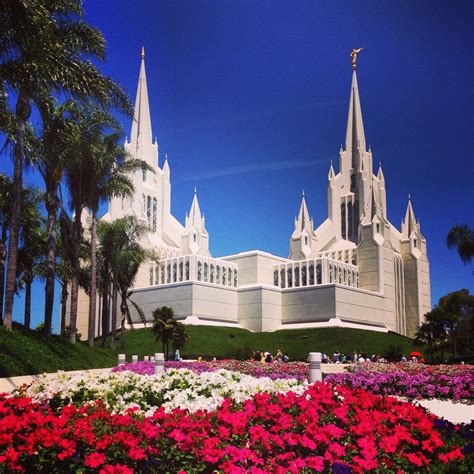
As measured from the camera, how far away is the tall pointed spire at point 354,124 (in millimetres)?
79125

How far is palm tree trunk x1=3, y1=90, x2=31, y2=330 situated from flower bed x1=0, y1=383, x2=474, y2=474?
13094 millimetres

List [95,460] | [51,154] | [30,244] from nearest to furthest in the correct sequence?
[95,460] → [51,154] → [30,244]

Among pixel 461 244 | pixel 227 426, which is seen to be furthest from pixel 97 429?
pixel 461 244

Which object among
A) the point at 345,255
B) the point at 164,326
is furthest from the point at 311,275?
the point at 164,326

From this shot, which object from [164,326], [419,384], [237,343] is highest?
[164,326]

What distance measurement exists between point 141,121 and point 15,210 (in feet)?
171

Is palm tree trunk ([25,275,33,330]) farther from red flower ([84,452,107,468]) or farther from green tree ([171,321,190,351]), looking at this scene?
red flower ([84,452,107,468])

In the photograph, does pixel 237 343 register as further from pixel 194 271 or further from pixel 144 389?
pixel 144 389

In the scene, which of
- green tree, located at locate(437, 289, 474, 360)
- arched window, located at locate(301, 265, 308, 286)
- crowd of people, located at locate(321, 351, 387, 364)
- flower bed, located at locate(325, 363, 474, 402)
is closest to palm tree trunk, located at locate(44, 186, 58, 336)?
flower bed, located at locate(325, 363, 474, 402)

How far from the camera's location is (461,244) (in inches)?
1330

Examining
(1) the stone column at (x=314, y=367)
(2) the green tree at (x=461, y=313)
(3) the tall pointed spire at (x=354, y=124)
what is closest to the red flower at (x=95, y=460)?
(1) the stone column at (x=314, y=367)

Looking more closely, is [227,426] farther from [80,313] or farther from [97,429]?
[80,313]

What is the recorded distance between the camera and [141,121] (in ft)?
230

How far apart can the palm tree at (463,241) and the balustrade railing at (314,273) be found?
25.9 m
